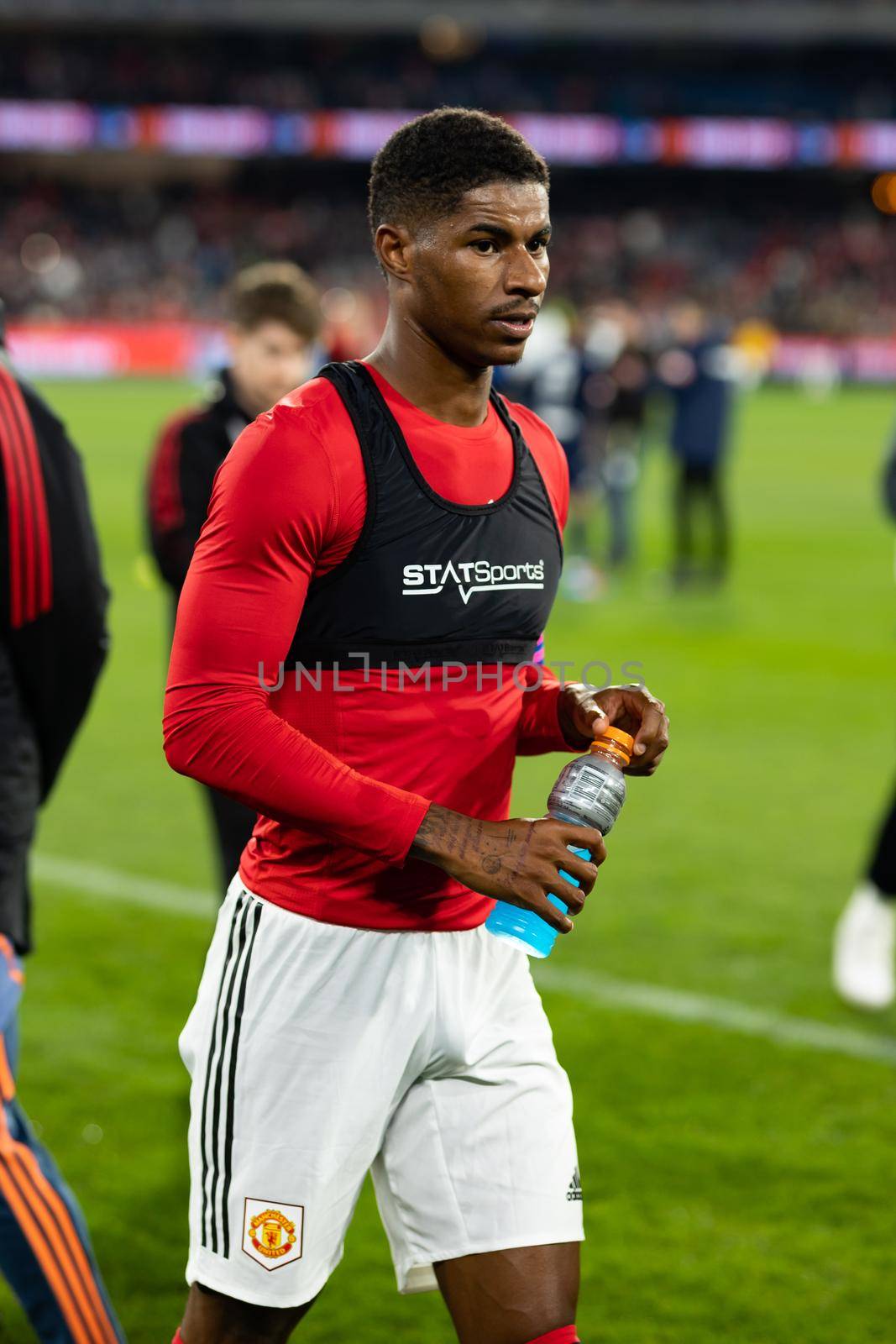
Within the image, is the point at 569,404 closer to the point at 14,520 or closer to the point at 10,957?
the point at 14,520

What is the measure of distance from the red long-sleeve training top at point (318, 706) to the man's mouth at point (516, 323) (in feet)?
0.58

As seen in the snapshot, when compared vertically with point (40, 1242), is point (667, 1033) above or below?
below

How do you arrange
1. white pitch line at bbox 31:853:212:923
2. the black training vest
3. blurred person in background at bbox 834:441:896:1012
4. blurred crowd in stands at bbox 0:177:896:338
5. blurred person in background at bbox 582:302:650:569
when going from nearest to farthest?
the black training vest, blurred person in background at bbox 834:441:896:1012, white pitch line at bbox 31:853:212:923, blurred person in background at bbox 582:302:650:569, blurred crowd in stands at bbox 0:177:896:338

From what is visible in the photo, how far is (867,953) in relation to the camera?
200 inches

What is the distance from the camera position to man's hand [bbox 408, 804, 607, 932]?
7.17ft

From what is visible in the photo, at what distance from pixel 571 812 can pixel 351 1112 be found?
554 mm

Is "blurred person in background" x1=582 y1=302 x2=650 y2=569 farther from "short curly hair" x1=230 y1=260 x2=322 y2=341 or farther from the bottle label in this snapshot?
the bottle label

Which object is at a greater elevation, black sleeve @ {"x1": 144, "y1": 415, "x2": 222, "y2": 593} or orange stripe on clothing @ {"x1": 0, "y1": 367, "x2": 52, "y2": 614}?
orange stripe on clothing @ {"x1": 0, "y1": 367, "x2": 52, "y2": 614}

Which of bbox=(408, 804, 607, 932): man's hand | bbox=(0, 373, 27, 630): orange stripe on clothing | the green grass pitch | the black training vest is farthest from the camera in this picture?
the green grass pitch

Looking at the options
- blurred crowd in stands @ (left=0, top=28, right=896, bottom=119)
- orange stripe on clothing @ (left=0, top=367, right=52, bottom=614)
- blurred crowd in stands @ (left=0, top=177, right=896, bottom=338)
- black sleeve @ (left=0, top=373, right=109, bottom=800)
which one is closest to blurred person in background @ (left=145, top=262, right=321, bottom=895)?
black sleeve @ (left=0, top=373, right=109, bottom=800)

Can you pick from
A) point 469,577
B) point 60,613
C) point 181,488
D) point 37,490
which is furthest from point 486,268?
point 181,488

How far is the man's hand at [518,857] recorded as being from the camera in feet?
7.17

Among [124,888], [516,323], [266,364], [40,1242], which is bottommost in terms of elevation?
[124,888]

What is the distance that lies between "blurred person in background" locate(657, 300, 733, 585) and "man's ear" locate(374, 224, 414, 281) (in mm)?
10732
